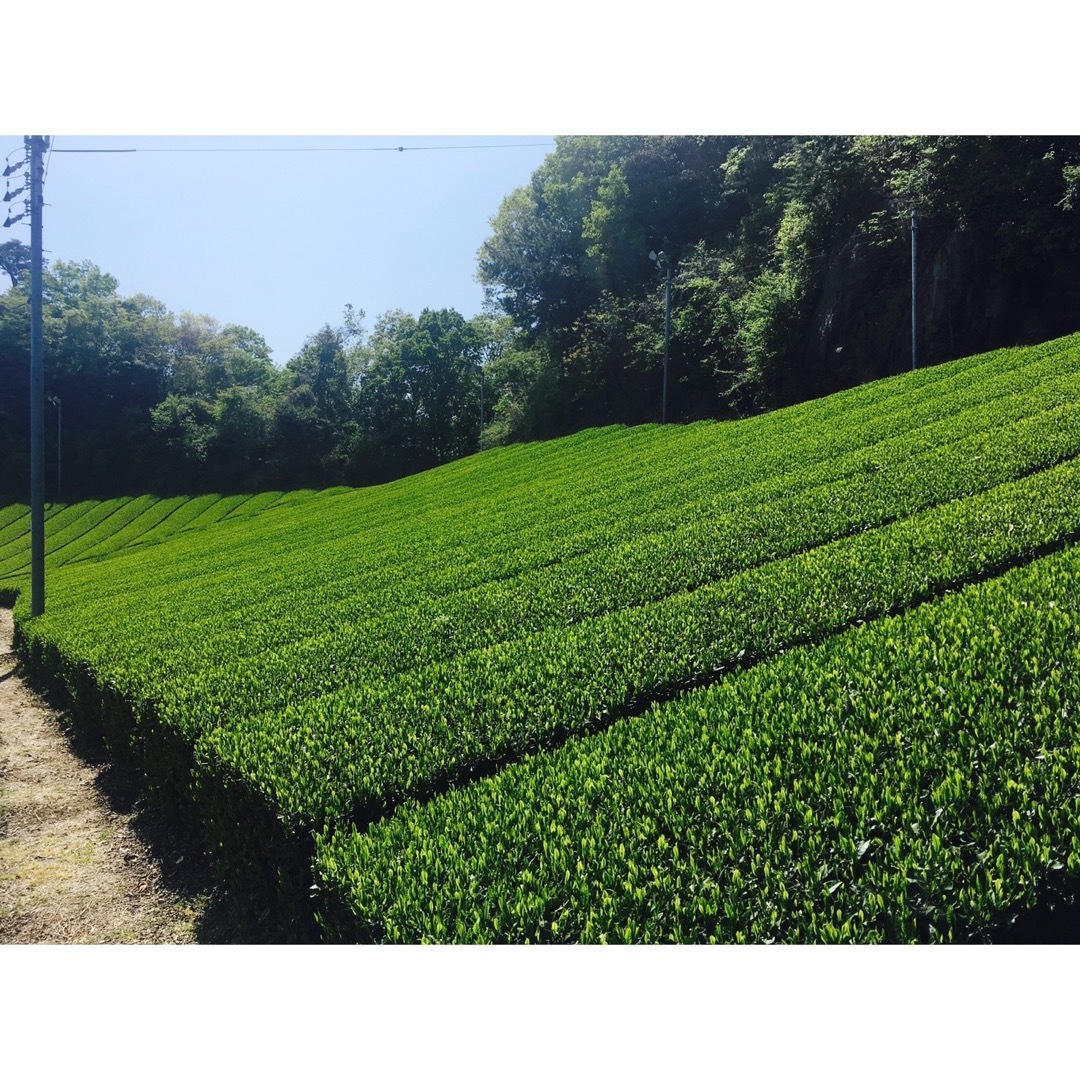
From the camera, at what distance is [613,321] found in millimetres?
34406

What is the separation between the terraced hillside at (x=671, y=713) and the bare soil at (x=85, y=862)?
0.43 meters

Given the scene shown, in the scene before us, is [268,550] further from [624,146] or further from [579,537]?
[624,146]

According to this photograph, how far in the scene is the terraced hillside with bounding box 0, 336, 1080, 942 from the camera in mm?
2947

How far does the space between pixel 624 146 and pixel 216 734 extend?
1543 inches

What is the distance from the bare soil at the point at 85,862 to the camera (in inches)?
185

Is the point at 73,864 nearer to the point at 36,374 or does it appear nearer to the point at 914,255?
the point at 36,374

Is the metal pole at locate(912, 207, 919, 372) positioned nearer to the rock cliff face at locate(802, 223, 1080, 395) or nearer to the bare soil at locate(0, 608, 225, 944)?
the rock cliff face at locate(802, 223, 1080, 395)

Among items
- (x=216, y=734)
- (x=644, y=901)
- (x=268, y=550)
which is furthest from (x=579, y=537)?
(x=268, y=550)

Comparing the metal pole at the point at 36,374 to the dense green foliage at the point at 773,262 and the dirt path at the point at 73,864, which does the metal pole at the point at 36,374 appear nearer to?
the dirt path at the point at 73,864

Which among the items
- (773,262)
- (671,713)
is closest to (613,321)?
(773,262)

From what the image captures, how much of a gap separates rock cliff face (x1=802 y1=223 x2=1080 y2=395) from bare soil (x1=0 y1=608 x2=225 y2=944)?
2210 centimetres

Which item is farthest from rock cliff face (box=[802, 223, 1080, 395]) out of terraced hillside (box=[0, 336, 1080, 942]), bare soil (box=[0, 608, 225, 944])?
bare soil (box=[0, 608, 225, 944])

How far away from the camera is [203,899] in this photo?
15.9 feet

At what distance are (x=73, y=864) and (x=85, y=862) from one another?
78mm
